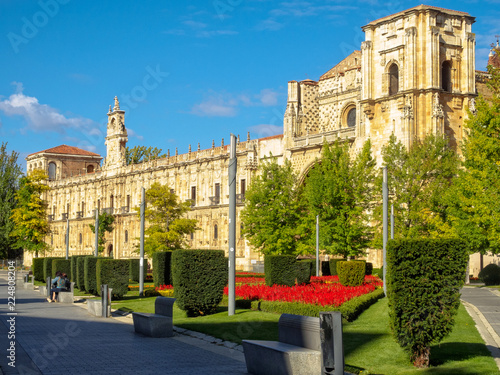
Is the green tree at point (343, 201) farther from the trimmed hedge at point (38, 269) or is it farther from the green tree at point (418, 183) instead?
the trimmed hedge at point (38, 269)

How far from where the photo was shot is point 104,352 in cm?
1377

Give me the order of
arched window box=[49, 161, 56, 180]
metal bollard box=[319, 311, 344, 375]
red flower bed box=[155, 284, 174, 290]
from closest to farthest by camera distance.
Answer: metal bollard box=[319, 311, 344, 375]
red flower bed box=[155, 284, 174, 290]
arched window box=[49, 161, 56, 180]

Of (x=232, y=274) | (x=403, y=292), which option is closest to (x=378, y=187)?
(x=232, y=274)

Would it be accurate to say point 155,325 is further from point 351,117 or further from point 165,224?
point 351,117

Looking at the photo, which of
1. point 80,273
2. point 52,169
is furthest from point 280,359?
point 52,169

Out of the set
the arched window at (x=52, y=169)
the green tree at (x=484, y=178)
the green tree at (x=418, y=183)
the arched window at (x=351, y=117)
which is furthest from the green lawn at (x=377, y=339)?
the arched window at (x=52, y=169)

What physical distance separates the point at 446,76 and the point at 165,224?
929 inches

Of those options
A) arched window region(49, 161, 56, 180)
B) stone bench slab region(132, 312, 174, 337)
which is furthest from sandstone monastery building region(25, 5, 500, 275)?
stone bench slab region(132, 312, 174, 337)

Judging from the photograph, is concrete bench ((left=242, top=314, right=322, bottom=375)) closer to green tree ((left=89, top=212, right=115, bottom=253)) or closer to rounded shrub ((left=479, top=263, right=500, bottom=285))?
rounded shrub ((left=479, top=263, right=500, bottom=285))

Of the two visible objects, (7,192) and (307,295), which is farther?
(7,192)

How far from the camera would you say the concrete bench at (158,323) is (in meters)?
16.4

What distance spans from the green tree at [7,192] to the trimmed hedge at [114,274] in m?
36.0

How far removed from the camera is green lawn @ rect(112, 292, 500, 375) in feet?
38.9

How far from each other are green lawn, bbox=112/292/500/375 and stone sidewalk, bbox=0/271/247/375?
1.42 m
